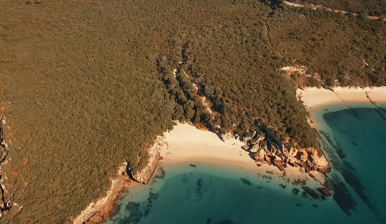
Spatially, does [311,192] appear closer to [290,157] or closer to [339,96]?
[290,157]

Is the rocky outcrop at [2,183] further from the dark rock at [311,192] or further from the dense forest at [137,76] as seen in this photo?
the dark rock at [311,192]

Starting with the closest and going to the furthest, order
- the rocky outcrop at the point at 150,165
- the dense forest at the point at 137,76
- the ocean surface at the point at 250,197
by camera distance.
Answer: the ocean surface at the point at 250,197
the dense forest at the point at 137,76
the rocky outcrop at the point at 150,165

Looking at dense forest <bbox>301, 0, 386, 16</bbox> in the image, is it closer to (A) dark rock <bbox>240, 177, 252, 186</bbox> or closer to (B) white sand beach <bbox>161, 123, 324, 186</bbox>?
(B) white sand beach <bbox>161, 123, 324, 186</bbox>

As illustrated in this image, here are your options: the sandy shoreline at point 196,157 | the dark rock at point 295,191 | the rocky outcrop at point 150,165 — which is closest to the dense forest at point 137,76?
the rocky outcrop at point 150,165

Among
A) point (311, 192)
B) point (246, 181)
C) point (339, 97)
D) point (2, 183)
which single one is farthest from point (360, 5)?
point (2, 183)

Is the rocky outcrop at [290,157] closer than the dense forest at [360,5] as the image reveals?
Yes

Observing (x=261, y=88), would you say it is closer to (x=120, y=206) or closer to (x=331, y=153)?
(x=331, y=153)

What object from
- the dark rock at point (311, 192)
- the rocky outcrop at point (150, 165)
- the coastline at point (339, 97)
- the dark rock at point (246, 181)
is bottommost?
the rocky outcrop at point (150, 165)

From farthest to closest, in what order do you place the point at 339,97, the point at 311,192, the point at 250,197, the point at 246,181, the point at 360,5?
the point at 360,5
the point at 339,97
the point at 246,181
the point at 311,192
the point at 250,197
